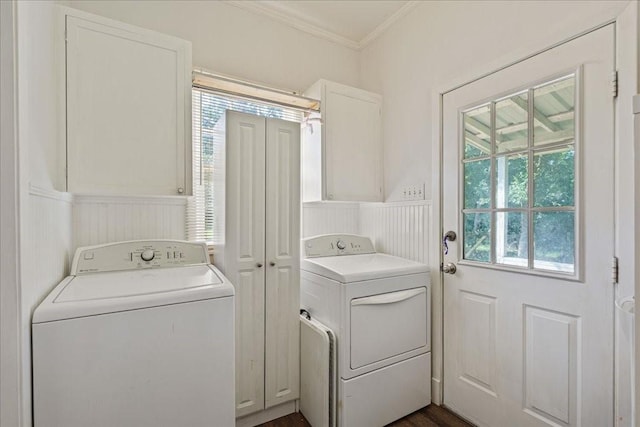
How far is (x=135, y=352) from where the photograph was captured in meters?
1.07

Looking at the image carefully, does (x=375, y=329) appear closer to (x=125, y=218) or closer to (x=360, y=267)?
(x=360, y=267)

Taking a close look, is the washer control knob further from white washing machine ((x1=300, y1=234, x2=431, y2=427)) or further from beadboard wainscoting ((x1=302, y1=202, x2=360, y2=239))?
beadboard wainscoting ((x1=302, y1=202, x2=360, y2=239))

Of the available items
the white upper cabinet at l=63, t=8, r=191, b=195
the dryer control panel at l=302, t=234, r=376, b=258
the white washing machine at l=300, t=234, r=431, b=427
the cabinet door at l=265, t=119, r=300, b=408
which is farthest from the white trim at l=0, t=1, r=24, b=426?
the dryer control panel at l=302, t=234, r=376, b=258

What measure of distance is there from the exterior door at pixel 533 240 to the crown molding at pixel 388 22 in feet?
2.61

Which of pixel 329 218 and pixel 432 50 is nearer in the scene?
pixel 432 50

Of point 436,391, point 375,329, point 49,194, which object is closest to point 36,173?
point 49,194

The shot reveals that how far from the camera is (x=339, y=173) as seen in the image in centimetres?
215

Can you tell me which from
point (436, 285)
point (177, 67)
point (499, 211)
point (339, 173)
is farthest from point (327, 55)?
point (436, 285)

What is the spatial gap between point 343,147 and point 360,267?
0.90 m

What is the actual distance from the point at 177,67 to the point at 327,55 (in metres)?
1.34

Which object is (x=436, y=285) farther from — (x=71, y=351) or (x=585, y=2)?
(x=71, y=351)

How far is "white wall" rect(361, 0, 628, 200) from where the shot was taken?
1.42 meters

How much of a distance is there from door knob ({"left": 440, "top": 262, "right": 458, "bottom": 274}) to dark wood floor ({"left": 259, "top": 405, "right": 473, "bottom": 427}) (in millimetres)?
862

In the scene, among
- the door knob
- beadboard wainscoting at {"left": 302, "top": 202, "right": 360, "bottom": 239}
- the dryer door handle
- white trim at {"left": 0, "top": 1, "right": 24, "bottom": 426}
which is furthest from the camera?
beadboard wainscoting at {"left": 302, "top": 202, "right": 360, "bottom": 239}
